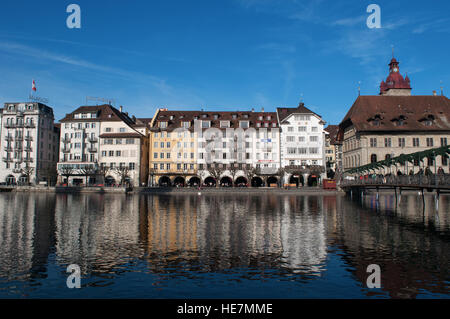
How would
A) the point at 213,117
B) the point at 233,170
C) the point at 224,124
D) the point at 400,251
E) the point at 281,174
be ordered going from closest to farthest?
the point at 400,251, the point at 233,170, the point at 281,174, the point at 224,124, the point at 213,117

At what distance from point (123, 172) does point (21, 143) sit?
1249 inches

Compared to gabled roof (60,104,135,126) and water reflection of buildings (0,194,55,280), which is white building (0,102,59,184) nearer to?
gabled roof (60,104,135,126)

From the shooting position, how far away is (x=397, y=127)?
3467 inches

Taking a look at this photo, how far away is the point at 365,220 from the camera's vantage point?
3422 cm

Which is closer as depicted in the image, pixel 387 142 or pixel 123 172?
pixel 123 172

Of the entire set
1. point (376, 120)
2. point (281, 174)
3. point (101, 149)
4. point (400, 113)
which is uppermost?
point (400, 113)

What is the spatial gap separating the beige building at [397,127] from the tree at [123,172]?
55.5 metres

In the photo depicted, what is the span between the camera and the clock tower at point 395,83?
118000 millimetres

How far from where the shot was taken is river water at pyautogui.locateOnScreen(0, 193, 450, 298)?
13805mm

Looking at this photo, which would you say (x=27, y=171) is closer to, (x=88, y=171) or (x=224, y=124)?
(x=88, y=171)

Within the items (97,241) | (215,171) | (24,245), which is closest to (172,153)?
(215,171)

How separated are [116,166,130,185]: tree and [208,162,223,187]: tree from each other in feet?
64.2

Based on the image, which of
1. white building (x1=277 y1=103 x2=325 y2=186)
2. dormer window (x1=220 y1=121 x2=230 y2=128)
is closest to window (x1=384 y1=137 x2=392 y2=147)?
Answer: white building (x1=277 y1=103 x2=325 y2=186)

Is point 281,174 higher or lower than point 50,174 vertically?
lower
